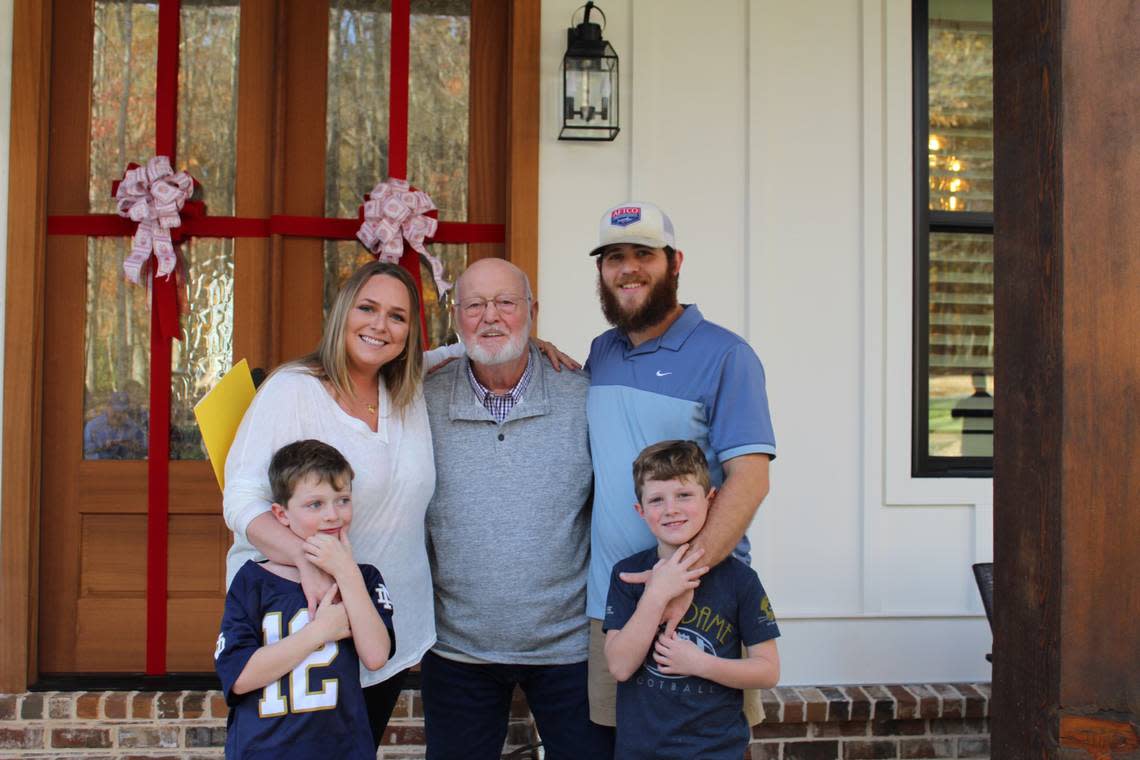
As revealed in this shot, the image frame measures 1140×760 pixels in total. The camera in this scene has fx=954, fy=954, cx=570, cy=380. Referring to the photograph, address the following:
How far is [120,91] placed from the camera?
3.37 m

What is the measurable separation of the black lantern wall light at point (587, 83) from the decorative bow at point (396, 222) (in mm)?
572

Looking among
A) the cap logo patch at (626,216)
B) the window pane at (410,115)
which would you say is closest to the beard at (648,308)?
the cap logo patch at (626,216)

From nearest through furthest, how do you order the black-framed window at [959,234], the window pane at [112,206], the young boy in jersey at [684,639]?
the young boy in jersey at [684,639]
the window pane at [112,206]
the black-framed window at [959,234]

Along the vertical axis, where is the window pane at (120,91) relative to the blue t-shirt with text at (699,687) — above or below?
above

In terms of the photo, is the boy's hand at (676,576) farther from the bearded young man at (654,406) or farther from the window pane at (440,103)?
the window pane at (440,103)

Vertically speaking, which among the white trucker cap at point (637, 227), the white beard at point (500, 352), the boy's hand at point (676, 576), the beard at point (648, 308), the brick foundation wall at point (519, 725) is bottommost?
the brick foundation wall at point (519, 725)

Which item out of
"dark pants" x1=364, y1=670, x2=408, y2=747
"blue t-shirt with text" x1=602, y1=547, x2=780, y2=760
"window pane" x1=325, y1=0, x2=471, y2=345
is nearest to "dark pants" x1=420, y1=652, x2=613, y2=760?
"dark pants" x1=364, y1=670, x2=408, y2=747

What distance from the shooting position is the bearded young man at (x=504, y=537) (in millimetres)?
2180

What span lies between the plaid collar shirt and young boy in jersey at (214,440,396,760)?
46cm

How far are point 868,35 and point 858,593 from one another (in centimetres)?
202

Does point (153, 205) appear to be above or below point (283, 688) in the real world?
above

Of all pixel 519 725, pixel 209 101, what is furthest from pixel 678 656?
pixel 209 101

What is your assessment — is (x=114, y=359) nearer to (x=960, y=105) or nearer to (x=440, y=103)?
(x=440, y=103)

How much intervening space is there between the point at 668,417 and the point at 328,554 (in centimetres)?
77
